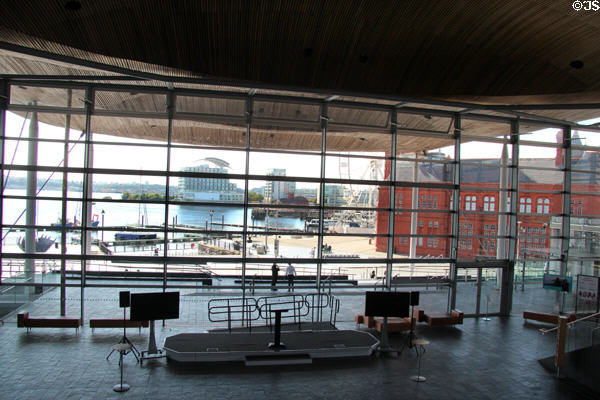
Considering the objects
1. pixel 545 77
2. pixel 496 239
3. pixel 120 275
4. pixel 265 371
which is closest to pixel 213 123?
pixel 120 275

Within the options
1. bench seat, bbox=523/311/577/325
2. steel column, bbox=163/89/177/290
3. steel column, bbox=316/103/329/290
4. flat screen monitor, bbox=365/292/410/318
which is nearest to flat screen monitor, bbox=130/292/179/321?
steel column, bbox=163/89/177/290

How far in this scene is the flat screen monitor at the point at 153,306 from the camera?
28.0 feet

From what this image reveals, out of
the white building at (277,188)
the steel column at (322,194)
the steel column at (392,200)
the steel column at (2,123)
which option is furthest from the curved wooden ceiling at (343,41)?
the steel column at (2,123)

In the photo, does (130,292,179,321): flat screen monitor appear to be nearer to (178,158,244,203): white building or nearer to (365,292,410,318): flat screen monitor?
(178,158,244,203): white building

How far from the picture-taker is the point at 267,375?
8148 millimetres

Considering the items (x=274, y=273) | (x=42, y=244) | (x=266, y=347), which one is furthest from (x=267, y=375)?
(x=42, y=244)

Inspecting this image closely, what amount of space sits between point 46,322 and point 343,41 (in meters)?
9.01

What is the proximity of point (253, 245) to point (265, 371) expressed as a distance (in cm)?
382

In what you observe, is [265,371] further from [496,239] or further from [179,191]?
[496,239]

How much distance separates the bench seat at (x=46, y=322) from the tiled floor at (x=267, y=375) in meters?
0.16

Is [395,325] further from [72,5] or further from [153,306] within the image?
[72,5]

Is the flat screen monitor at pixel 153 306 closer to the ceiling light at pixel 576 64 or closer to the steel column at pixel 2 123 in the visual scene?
the steel column at pixel 2 123

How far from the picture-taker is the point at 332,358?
918 cm

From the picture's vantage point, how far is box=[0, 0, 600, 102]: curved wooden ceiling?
751 centimetres
